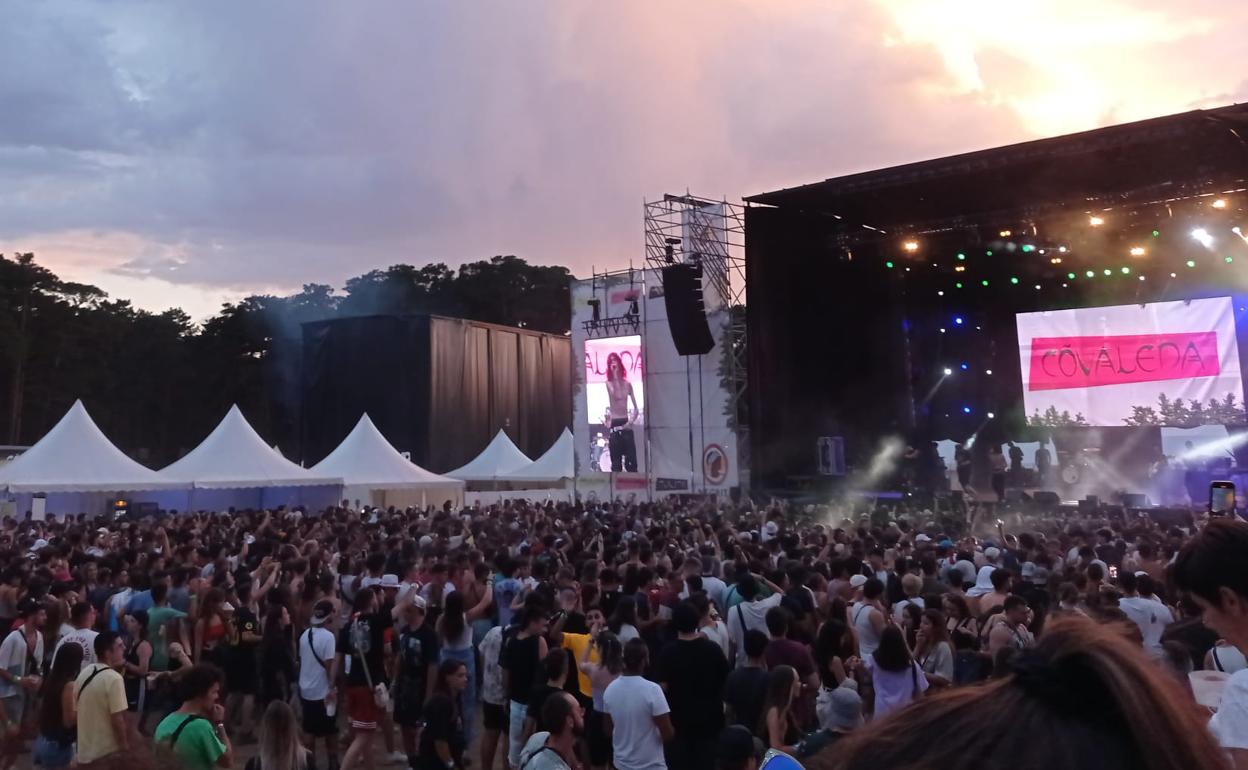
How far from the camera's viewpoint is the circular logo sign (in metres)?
22.8

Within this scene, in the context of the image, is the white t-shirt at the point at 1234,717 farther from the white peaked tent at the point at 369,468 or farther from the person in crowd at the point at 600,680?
the white peaked tent at the point at 369,468

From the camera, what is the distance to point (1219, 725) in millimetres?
2145

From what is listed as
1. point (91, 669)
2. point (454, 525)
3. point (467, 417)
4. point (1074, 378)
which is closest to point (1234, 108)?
point (1074, 378)

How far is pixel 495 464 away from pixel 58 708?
860 inches

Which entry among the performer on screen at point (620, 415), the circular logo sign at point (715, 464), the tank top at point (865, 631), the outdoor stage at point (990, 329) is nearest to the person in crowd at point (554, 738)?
the tank top at point (865, 631)

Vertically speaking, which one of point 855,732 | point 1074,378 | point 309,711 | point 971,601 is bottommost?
point 309,711

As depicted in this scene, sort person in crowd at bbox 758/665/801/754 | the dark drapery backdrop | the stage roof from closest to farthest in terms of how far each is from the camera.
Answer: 1. person in crowd at bbox 758/665/801/754
2. the stage roof
3. the dark drapery backdrop

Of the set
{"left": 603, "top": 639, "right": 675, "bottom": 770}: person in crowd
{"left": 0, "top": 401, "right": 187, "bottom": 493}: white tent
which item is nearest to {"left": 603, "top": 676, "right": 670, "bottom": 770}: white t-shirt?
{"left": 603, "top": 639, "right": 675, "bottom": 770}: person in crowd

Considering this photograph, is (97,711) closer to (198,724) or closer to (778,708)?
(198,724)

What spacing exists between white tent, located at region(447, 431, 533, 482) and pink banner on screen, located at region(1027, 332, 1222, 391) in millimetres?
14453

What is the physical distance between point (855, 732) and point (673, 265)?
2199 cm

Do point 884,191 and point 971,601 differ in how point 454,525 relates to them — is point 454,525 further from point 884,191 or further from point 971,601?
point 884,191

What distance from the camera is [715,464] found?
2294 centimetres

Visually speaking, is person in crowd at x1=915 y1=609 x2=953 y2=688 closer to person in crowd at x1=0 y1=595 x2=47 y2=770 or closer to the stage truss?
person in crowd at x1=0 y1=595 x2=47 y2=770
